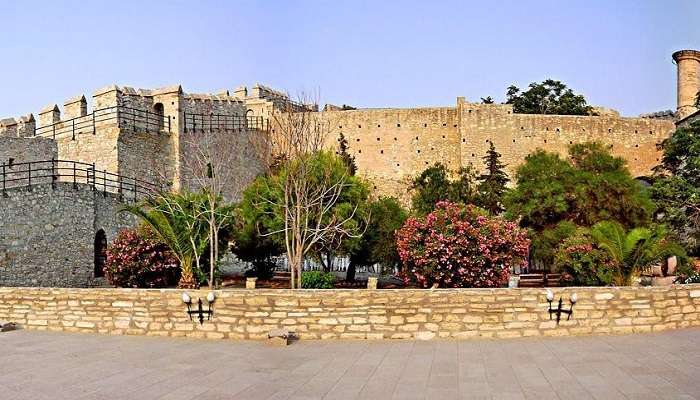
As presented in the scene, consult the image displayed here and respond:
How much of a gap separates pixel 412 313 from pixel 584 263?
7.31 metres

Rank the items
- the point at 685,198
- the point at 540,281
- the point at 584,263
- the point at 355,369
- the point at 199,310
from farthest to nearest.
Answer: the point at 685,198, the point at 540,281, the point at 584,263, the point at 199,310, the point at 355,369

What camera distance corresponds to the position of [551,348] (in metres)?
9.41

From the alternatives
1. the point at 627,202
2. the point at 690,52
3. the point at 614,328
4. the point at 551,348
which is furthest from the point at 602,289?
the point at 690,52

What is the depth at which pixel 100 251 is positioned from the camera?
20.0m

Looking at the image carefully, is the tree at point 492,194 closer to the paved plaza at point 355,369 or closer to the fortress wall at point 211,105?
the fortress wall at point 211,105

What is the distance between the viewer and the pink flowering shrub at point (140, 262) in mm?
16594

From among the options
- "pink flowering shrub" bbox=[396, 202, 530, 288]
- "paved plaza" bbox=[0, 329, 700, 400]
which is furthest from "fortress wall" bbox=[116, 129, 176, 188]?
"paved plaza" bbox=[0, 329, 700, 400]

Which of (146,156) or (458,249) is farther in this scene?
(146,156)

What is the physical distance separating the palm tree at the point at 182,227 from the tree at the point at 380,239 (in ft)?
15.5

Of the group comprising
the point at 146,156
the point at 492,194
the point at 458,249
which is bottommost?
the point at 458,249

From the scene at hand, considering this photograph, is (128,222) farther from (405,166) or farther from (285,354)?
(405,166)

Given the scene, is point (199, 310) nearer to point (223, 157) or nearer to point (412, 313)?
point (412, 313)

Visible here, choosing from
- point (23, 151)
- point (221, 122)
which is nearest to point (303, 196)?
point (23, 151)

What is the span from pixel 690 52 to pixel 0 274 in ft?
140
